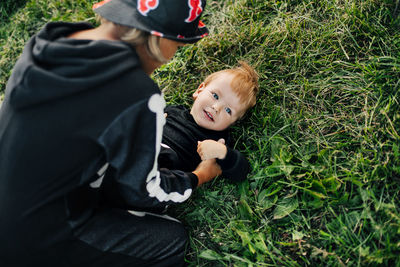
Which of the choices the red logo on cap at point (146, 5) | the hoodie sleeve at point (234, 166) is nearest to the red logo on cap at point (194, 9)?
the red logo on cap at point (146, 5)

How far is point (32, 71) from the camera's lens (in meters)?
1.28

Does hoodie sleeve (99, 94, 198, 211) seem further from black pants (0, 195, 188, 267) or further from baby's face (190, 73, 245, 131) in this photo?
baby's face (190, 73, 245, 131)

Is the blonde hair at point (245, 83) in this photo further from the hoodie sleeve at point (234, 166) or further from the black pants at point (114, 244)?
the black pants at point (114, 244)

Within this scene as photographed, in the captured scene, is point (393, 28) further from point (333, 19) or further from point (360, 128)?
point (360, 128)

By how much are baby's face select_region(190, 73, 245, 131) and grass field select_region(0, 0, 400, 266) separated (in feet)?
0.63

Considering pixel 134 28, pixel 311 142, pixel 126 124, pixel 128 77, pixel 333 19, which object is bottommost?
pixel 311 142

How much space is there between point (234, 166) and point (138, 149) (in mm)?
779

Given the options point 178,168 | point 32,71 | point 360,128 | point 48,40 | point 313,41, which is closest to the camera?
point 32,71

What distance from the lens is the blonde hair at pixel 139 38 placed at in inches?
57.6

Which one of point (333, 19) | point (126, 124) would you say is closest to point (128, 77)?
point (126, 124)

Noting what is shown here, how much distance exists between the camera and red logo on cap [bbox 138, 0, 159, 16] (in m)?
1.43

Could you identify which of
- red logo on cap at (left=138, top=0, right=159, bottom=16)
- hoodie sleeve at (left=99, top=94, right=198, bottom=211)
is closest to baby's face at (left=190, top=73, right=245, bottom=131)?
hoodie sleeve at (left=99, top=94, right=198, bottom=211)

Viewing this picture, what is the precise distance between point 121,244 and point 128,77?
35.1 inches

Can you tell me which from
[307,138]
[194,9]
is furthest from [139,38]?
[307,138]
